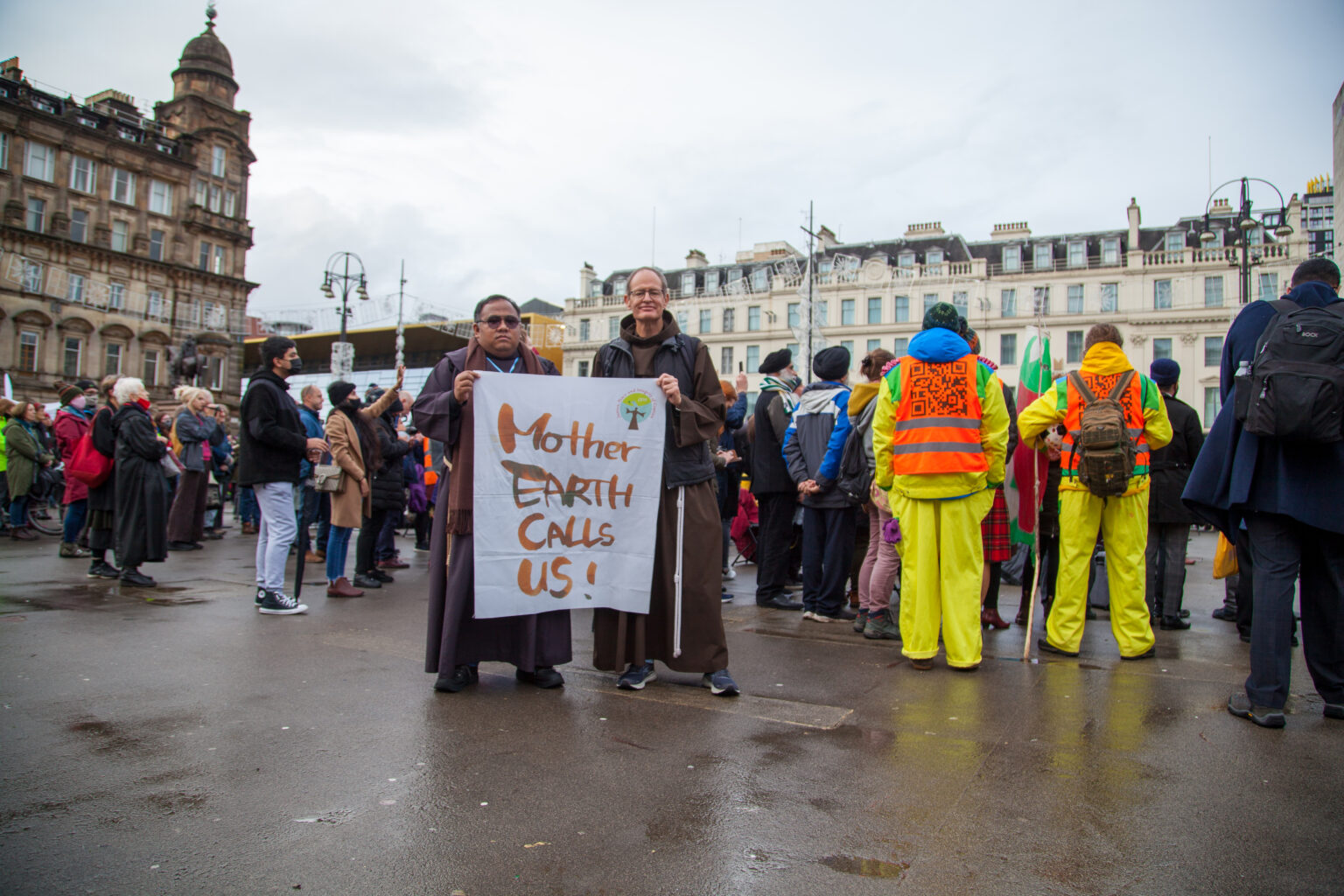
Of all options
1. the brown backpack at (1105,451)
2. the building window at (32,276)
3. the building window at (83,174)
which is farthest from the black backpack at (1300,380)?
the building window at (83,174)

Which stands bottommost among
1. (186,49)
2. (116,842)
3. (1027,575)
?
(116,842)

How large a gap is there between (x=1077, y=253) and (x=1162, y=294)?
20.0ft

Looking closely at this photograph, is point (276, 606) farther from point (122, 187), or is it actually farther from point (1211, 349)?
point (122, 187)

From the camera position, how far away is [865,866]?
8.44 ft

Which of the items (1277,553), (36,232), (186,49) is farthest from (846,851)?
(186,49)

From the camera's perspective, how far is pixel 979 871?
8.33ft

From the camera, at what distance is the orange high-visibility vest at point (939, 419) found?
5.06 metres

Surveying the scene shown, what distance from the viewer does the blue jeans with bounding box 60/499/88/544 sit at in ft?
33.6

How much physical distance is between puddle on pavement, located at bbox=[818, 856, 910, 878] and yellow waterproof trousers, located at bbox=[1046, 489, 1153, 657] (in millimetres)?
3524

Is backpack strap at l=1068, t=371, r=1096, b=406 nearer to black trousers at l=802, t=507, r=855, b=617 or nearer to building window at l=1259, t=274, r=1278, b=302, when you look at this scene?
black trousers at l=802, t=507, r=855, b=617

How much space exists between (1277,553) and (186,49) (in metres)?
75.4

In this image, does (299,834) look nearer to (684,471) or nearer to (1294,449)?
(684,471)

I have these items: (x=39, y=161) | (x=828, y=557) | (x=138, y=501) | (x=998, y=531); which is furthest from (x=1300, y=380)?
(x=39, y=161)

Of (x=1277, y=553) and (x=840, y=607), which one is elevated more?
(x=1277, y=553)
